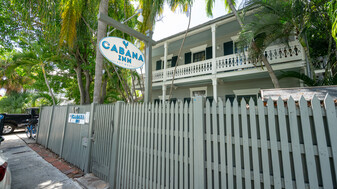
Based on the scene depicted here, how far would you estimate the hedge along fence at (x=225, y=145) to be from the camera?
1546 millimetres

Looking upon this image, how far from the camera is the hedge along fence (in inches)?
60.9

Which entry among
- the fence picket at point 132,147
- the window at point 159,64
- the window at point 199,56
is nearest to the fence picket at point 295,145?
the fence picket at point 132,147

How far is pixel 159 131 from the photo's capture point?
2.77 meters

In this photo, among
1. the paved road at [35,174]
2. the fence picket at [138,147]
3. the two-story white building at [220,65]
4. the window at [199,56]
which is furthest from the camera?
the window at [199,56]

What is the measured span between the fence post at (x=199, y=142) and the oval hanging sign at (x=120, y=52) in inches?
78.7

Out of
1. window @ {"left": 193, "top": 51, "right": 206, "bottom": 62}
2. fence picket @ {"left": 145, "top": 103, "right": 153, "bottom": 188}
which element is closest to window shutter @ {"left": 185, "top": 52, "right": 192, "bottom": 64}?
window @ {"left": 193, "top": 51, "right": 206, "bottom": 62}

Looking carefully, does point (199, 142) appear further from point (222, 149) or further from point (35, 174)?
point (35, 174)

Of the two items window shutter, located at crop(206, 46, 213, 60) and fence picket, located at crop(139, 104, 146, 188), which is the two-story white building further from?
fence picket, located at crop(139, 104, 146, 188)

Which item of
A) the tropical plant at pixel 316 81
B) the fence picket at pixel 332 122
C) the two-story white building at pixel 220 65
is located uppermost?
the two-story white building at pixel 220 65

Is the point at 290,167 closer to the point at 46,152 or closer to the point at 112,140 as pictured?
the point at 112,140

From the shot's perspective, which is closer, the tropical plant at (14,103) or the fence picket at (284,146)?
the fence picket at (284,146)

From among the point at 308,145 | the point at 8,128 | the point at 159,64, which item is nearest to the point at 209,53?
the point at 159,64

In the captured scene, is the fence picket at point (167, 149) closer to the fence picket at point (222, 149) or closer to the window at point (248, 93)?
the fence picket at point (222, 149)

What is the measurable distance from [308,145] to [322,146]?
108 mm
